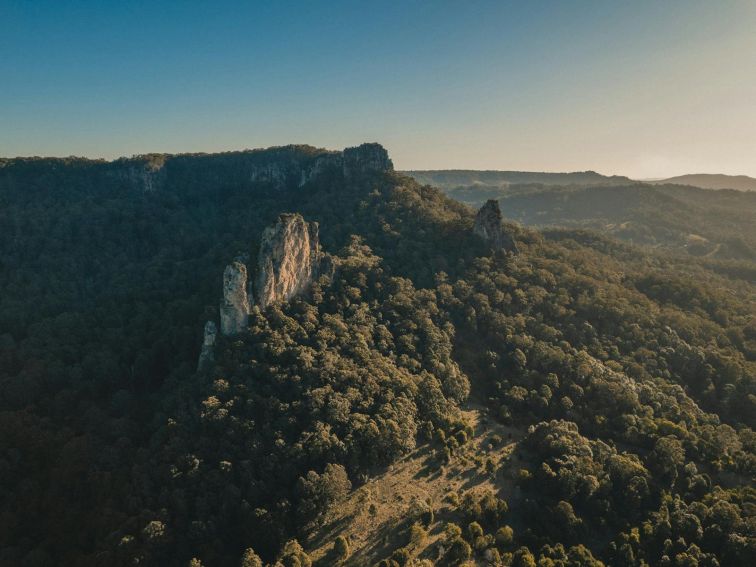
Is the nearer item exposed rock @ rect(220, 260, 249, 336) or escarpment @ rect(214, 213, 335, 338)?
exposed rock @ rect(220, 260, 249, 336)

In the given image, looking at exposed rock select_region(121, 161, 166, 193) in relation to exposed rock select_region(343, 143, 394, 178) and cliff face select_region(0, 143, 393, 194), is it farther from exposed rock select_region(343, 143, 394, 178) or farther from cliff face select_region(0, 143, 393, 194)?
exposed rock select_region(343, 143, 394, 178)

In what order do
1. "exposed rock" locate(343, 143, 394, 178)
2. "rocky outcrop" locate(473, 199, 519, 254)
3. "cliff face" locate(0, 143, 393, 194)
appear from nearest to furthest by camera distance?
"rocky outcrop" locate(473, 199, 519, 254) < "exposed rock" locate(343, 143, 394, 178) < "cliff face" locate(0, 143, 393, 194)

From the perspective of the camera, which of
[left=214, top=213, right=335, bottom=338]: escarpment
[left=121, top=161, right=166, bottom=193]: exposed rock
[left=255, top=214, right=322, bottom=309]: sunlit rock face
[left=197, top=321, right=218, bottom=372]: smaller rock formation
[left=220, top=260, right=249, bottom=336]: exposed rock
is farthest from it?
[left=121, top=161, right=166, bottom=193]: exposed rock

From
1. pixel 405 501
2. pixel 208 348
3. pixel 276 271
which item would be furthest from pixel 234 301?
pixel 405 501

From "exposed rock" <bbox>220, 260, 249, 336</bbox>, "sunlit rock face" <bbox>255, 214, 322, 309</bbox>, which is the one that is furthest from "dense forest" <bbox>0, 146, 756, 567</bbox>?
"sunlit rock face" <bbox>255, 214, 322, 309</bbox>

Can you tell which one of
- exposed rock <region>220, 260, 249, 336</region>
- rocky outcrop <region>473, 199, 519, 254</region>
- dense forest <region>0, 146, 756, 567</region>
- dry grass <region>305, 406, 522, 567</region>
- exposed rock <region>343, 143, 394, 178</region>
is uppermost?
exposed rock <region>343, 143, 394, 178</region>

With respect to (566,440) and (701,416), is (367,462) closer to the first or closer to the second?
(566,440)

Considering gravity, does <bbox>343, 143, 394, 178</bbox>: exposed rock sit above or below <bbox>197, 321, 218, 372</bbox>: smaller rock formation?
above

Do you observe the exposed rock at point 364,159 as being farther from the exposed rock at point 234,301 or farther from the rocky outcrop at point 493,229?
the exposed rock at point 234,301
